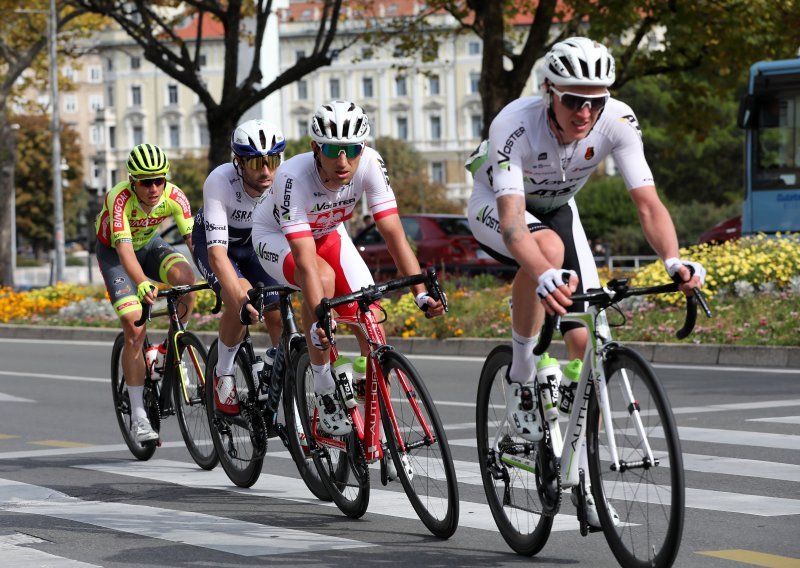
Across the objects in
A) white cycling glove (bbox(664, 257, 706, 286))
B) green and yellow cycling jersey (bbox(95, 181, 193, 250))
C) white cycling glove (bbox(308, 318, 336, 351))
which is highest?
green and yellow cycling jersey (bbox(95, 181, 193, 250))

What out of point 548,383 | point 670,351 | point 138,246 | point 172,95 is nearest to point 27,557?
point 548,383

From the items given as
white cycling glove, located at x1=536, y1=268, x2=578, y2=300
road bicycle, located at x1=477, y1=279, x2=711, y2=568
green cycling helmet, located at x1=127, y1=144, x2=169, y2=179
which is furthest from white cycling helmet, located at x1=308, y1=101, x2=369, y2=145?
green cycling helmet, located at x1=127, y1=144, x2=169, y2=179

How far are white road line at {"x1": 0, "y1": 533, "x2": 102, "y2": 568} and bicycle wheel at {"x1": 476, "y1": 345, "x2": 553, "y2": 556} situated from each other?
161 centimetres

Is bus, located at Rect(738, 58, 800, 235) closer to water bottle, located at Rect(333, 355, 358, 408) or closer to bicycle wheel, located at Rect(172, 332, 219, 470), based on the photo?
bicycle wheel, located at Rect(172, 332, 219, 470)

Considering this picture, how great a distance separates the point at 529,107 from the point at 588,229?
71.4 m

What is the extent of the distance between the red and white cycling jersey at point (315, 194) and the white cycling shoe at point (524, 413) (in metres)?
1.32

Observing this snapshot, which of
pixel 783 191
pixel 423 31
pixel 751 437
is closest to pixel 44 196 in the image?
pixel 423 31

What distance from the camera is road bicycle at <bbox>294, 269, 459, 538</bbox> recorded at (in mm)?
6520

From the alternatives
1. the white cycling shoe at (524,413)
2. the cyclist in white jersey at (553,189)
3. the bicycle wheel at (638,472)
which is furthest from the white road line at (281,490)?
the bicycle wheel at (638,472)

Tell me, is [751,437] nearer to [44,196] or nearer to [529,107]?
[529,107]

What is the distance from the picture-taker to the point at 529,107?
20.0ft

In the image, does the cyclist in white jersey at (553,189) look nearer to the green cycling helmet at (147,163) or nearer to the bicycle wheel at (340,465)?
the bicycle wheel at (340,465)

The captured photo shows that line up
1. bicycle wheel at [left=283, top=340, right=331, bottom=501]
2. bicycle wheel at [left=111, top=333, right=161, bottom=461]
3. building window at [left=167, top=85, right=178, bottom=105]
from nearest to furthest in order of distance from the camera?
bicycle wheel at [left=283, top=340, right=331, bottom=501]
bicycle wheel at [left=111, top=333, right=161, bottom=461]
building window at [left=167, top=85, right=178, bottom=105]

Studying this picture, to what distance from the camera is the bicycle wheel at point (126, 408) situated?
984 cm
